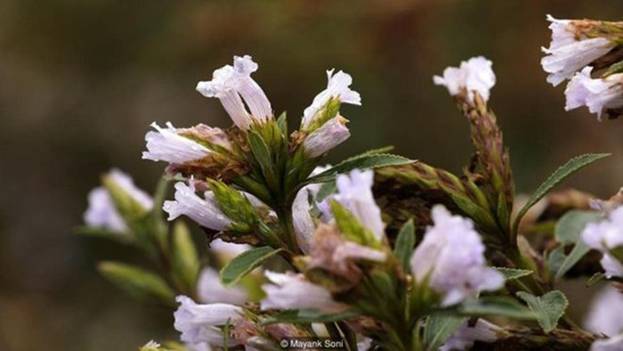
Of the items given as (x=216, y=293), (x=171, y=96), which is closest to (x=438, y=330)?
(x=216, y=293)

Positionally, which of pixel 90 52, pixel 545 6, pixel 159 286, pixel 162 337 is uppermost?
pixel 90 52

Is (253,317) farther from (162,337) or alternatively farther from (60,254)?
(60,254)

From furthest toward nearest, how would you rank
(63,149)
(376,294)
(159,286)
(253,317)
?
1. (63,149)
2. (159,286)
3. (253,317)
4. (376,294)

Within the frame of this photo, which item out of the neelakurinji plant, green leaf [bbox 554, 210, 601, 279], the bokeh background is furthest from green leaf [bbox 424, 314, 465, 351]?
the bokeh background

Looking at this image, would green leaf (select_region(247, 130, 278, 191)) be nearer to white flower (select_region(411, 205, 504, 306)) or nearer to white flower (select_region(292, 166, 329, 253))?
white flower (select_region(292, 166, 329, 253))

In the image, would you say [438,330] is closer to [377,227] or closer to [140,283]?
[377,227]

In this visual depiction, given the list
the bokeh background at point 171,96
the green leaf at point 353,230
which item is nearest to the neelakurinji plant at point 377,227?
the green leaf at point 353,230

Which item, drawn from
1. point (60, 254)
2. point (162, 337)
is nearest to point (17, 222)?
point (60, 254)
